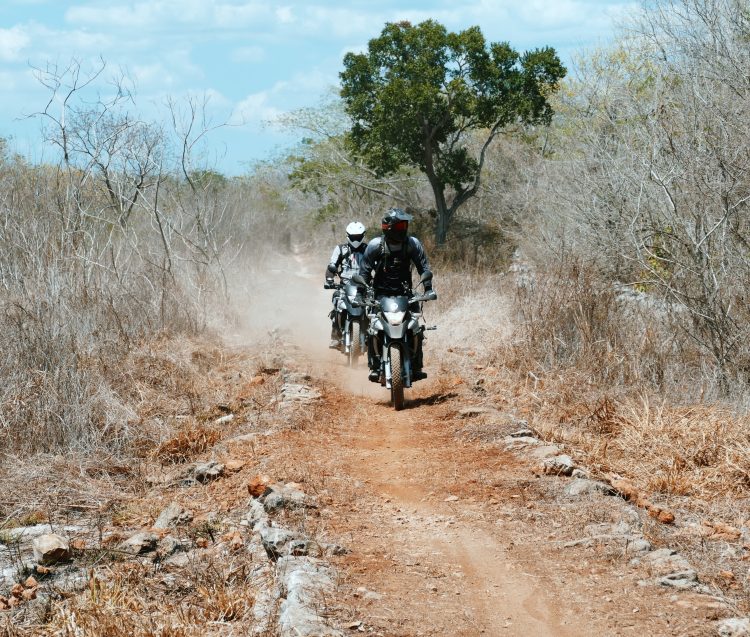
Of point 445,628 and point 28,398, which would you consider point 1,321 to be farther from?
point 445,628

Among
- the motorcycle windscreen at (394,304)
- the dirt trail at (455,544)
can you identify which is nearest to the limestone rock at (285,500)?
the dirt trail at (455,544)

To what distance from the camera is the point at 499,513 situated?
5.86 metres

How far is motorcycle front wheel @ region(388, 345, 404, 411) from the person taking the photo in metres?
9.59

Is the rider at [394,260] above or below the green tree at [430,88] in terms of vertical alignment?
below

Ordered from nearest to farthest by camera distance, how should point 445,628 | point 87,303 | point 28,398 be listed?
1. point 445,628
2. point 28,398
3. point 87,303

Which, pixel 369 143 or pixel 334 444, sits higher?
pixel 369 143

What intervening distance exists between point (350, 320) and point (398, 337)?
309 centimetres

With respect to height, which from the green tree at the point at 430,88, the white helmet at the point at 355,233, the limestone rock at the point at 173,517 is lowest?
the limestone rock at the point at 173,517

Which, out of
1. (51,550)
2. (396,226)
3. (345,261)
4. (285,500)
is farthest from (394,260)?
(51,550)

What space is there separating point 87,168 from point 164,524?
8.16 meters

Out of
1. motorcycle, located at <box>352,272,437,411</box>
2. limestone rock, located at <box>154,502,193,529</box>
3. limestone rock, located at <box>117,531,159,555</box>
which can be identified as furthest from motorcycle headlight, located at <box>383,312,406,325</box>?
limestone rock, located at <box>117,531,159,555</box>

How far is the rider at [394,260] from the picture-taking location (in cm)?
1001

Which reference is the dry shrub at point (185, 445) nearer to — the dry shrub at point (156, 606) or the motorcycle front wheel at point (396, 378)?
the motorcycle front wheel at point (396, 378)

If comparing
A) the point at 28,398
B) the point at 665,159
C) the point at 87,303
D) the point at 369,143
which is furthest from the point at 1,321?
the point at 369,143
